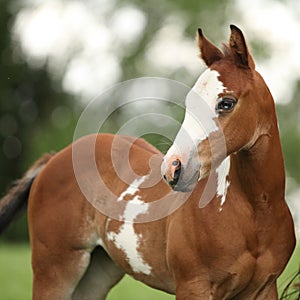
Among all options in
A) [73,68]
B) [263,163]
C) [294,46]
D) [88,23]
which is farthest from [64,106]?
[263,163]

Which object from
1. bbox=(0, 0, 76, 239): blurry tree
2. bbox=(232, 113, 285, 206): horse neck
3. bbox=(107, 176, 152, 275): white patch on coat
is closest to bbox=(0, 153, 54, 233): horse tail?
Answer: bbox=(107, 176, 152, 275): white patch on coat

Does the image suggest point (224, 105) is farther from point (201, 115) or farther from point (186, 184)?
point (186, 184)

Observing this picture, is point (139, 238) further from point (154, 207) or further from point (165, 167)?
point (165, 167)

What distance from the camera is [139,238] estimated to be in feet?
16.2

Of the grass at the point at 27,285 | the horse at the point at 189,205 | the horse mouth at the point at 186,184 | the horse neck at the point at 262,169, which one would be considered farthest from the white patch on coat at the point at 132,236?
the grass at the point at 27,285

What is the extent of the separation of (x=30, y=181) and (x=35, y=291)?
96 cm

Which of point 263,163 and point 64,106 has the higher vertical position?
point 263,163

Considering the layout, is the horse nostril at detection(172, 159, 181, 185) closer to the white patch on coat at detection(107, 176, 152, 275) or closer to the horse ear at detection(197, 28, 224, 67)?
the horse ear at detection(197, 28, 224, 67)

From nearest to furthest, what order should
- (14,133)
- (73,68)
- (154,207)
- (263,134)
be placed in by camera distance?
(263,134)
(154,207)
(14,133)
(73,68)

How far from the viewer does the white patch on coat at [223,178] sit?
4496 mm

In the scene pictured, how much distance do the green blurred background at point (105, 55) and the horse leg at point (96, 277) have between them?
18456 millimetres

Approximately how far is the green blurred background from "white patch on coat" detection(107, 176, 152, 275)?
1911 centimetres

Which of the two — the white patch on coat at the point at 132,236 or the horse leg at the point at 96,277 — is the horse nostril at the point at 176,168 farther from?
the horse leg at the point at 96,277

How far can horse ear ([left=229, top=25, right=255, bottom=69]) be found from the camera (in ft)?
13.5
